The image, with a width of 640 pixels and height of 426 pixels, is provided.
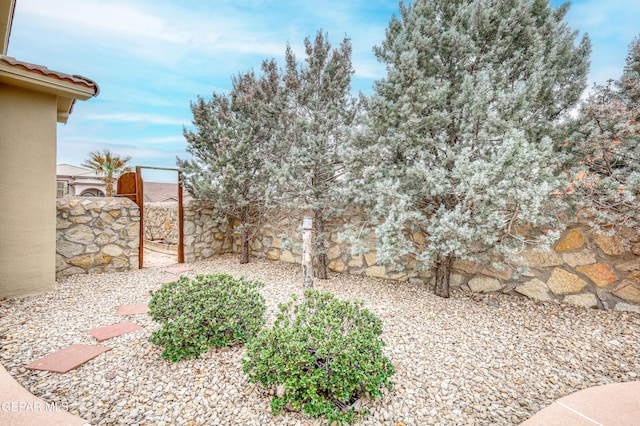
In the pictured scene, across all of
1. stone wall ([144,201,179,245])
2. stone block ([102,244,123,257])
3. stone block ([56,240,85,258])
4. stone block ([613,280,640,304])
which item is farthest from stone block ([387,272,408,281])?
stone wall ([144,201,179,245])

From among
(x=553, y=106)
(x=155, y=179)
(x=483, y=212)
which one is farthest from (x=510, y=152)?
(x=155, y=179)

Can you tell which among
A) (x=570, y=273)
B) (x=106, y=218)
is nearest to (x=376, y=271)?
(x=570, y=273)

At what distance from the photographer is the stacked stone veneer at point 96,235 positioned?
181 inches

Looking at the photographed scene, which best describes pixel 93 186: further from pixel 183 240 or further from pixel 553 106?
pixel 553 106

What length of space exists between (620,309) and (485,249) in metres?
1.78

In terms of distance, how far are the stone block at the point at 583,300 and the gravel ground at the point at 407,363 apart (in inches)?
4.5

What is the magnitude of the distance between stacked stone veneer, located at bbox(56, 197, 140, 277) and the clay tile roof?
209cm

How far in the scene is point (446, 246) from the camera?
119 inches

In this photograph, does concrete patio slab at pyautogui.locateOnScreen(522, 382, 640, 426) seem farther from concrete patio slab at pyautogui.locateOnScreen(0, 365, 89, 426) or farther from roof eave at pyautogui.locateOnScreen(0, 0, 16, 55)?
roof eave at pyautogui.locateOnScreen(0, 0, 16, 55)

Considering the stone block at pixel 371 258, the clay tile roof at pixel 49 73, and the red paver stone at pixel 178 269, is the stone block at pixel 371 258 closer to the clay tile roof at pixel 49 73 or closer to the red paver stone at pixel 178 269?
the red paver stone at pixel 178 269

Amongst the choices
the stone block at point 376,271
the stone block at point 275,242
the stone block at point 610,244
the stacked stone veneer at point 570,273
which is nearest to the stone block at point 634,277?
the stacked stone veneer at point 570,273

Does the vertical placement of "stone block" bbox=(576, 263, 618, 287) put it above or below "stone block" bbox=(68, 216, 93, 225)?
below

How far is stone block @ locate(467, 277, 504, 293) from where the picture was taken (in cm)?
381

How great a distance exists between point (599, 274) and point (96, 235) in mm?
7879
